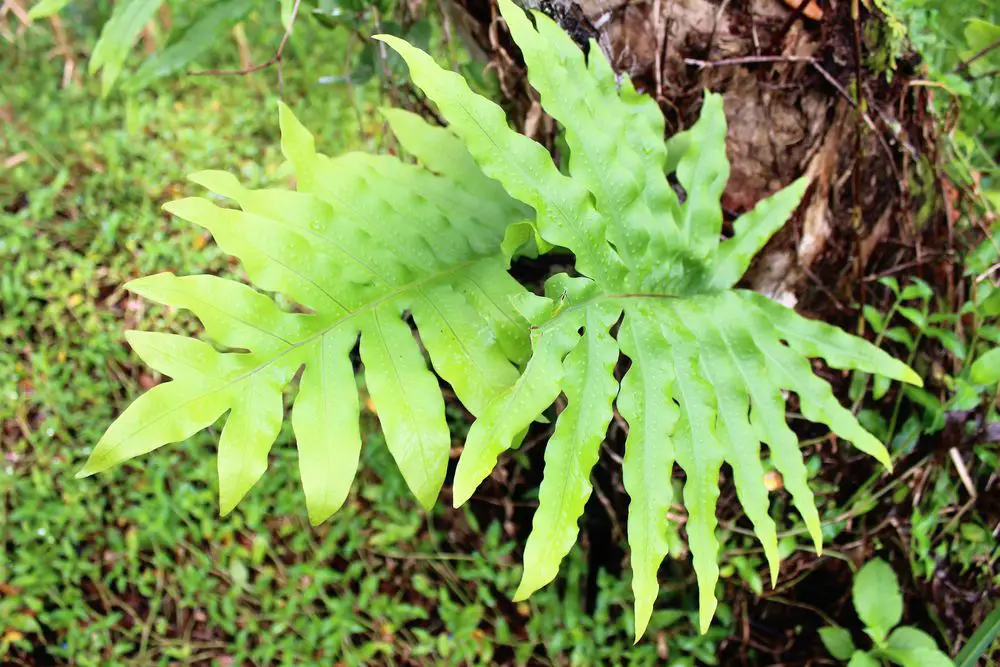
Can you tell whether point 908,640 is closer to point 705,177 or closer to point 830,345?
point 830,345

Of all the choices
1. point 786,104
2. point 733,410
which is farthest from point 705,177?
point 733,410

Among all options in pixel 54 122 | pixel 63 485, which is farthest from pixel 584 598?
pixel 54 122

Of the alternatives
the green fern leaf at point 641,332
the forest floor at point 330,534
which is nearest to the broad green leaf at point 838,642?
the forest floor at point 330,534

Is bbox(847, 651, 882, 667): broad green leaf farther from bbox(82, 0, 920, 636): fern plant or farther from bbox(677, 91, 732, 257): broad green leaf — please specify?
bbox(677, 91, 732, 257): broad green leaf

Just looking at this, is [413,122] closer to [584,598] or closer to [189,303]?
[189,303]

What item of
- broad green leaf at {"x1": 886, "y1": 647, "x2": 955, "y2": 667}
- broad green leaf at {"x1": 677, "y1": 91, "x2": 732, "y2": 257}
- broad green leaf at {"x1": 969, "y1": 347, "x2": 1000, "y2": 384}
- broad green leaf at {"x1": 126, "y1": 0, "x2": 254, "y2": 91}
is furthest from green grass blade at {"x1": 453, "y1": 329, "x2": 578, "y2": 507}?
broad green leaf at {"x1": 126, "y1": 0, "x2": 254, "y2": 91}
